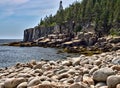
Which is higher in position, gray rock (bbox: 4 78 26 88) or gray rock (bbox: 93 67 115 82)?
gray rock (bbox: 93 67 115 82)

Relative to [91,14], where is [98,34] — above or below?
below

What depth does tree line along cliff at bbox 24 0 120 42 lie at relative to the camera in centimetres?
11314

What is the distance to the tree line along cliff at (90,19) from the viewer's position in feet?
371

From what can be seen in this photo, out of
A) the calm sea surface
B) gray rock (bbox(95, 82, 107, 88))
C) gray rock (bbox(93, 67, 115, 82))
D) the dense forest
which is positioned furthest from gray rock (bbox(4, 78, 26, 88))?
the dense forest

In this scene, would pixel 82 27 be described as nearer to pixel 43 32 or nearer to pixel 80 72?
pixel 43 32

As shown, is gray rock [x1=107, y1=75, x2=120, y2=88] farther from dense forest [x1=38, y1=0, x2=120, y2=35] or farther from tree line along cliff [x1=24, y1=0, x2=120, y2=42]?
dense forest [x1=38, y1=0, x2=120, y2=35]

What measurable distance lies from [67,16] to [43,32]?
24707 mm

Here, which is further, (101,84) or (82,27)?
(82,27)

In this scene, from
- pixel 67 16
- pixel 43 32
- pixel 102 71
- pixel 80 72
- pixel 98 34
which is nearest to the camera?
pixel 102 71

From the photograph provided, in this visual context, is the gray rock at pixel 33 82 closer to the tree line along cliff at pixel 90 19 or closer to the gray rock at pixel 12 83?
the gray rock at pixel 12 83

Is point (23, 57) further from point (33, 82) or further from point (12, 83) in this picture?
point (33, 82)

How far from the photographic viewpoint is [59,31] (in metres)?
136

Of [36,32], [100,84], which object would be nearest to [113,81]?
[100,84]

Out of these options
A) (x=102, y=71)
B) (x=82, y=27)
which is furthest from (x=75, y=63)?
(x=82, y=27)
